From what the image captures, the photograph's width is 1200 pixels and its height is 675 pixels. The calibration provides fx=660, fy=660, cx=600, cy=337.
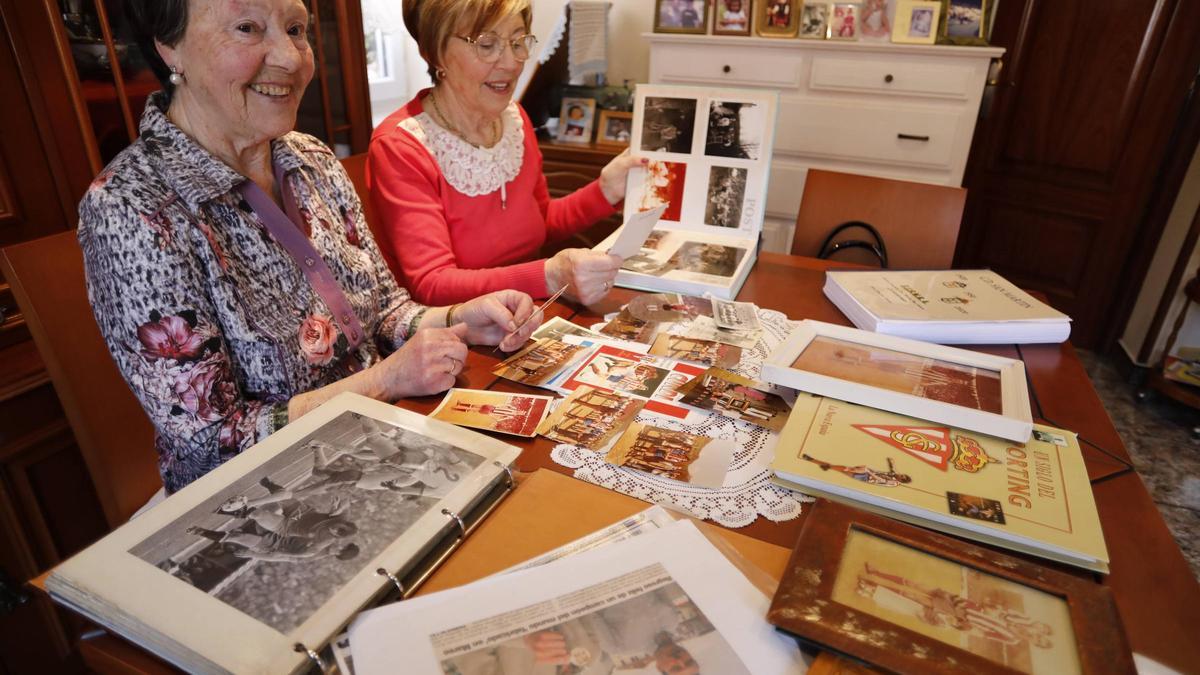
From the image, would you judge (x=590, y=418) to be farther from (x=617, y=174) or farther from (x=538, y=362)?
(x=617, y=174)

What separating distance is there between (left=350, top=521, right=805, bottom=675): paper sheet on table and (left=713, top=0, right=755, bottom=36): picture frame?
2.44m

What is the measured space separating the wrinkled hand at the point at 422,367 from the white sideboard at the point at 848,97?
1872mm

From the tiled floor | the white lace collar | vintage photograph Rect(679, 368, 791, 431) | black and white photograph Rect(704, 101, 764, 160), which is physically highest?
Answer: black and white photograph Rect(704, 101, 764, 160)

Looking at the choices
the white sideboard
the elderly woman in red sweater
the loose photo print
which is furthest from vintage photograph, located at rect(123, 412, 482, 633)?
the white sideboard

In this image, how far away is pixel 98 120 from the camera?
4.82 ft

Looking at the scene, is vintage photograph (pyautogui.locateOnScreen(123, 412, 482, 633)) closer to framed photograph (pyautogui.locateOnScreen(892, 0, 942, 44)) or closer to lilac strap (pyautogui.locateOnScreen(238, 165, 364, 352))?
lilac strap (pyautogui.locateOnScreen(238, 165, 364, 352))

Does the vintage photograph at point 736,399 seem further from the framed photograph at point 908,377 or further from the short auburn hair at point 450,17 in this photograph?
the short auburn hair at point 450,17

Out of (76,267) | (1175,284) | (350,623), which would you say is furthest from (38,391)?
(1175,284)

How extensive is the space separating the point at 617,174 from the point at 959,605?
1265 mm

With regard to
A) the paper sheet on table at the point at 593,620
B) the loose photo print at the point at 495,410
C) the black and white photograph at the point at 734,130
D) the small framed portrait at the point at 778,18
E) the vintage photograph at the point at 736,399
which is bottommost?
the loose photo print at the point at 495,410

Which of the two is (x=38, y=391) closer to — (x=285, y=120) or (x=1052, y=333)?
(x=285, y=120)

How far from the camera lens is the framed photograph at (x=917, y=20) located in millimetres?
2363

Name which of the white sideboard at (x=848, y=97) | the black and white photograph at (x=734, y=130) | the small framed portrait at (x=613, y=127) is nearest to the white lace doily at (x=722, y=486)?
the black and white photograph at (x=734, y=130)

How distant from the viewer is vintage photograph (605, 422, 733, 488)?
0.79m
